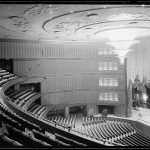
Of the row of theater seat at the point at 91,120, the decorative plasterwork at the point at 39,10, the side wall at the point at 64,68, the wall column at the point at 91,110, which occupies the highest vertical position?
the decorative plasterwork at the point at 39,10

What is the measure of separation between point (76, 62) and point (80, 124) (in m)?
5.67

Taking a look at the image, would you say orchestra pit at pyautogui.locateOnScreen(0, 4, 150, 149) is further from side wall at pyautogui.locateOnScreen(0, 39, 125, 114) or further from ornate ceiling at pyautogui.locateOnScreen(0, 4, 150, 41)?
ornate ceiling at pyautogui.locateOnScreen(0, 4, 150, 41)

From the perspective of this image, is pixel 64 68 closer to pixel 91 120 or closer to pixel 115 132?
pixel 91 120

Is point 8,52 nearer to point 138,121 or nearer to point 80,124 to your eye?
point 80,124

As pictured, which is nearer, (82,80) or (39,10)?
(39,10)

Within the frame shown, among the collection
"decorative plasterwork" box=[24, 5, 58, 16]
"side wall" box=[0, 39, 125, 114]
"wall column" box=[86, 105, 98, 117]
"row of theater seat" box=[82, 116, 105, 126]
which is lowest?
"row of theater seat" box=[82, 116, 105, 126]

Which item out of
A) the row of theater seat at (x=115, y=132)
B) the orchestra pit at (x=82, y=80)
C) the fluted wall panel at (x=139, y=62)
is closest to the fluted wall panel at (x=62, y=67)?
the orchestra pit at (x=82, y=80)

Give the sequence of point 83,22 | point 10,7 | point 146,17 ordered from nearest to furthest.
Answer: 1. point 10,7
2. point 146,17
3. point 83,22

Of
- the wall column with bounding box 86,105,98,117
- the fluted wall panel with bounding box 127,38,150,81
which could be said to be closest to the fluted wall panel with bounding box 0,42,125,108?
the wall column with bounding box 86,105,98,117

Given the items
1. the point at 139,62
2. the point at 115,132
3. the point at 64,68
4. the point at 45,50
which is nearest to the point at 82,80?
the point at 64,68

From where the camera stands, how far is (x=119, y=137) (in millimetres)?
14789

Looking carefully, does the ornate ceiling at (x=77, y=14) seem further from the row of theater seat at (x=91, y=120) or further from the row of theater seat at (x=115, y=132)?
the row of theater seat at (x=91, y=120)

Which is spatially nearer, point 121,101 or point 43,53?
point 43,53

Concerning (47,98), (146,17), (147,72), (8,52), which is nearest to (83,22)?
(146,17)
